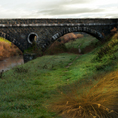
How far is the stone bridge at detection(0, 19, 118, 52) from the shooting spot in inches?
770

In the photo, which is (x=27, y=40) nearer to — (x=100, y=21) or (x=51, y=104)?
(x=100, y=21)

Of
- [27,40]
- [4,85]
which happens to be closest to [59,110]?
[4,85]

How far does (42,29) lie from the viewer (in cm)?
2064

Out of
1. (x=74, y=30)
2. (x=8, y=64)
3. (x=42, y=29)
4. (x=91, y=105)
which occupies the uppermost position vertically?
(x=42, y=29)

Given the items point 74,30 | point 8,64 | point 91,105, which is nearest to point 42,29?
point 74,30

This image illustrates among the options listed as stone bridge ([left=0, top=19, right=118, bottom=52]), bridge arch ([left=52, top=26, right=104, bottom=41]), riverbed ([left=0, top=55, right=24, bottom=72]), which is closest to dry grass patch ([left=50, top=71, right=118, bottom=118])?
riverbed ([left=0, top=55, right=24, bottom=72])

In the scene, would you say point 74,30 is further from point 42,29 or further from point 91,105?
point 91,105

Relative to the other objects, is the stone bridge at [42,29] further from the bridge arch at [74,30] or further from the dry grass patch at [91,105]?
the dry grass patch at [91,105]

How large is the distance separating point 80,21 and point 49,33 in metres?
4.05

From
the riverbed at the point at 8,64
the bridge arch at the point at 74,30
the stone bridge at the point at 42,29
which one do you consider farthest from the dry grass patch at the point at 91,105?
the bridge arch at the point at 74,30

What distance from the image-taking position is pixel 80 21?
2155 centimetres

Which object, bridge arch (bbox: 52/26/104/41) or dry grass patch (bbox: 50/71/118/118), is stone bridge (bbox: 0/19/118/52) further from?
dry grass patch (bbox: 50/71/118/118)

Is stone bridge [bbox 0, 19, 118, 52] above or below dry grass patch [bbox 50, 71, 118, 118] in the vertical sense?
above

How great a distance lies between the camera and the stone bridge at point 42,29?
1955 centimetres
